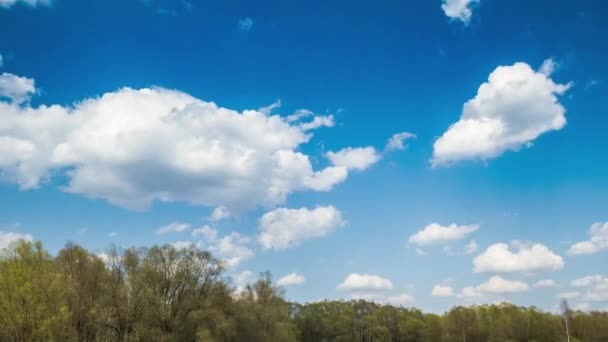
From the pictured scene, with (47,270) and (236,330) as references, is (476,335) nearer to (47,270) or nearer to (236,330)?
(236,330)

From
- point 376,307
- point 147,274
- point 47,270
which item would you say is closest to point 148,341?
point 147,274

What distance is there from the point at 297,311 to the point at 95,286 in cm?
8109

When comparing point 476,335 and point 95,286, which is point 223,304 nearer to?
point 95,286

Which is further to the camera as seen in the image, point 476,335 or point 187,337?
point 476,335

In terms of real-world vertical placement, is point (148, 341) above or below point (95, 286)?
below

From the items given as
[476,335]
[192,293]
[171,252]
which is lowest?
[476,335]

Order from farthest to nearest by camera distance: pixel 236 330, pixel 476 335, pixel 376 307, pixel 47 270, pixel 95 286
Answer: pixel 376 307, pixel 476 335, pixel 236 330, pixel 95 286, pixel 47 270

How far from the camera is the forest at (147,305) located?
124ft

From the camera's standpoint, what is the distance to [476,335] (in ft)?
394

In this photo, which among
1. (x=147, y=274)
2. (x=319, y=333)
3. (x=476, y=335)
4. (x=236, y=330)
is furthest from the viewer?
(x=319, y=333)

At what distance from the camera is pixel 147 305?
61.5 m

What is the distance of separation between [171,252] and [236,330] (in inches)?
589

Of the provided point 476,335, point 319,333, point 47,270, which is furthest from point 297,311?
point 47,270

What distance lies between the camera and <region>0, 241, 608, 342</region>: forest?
37906 mm
